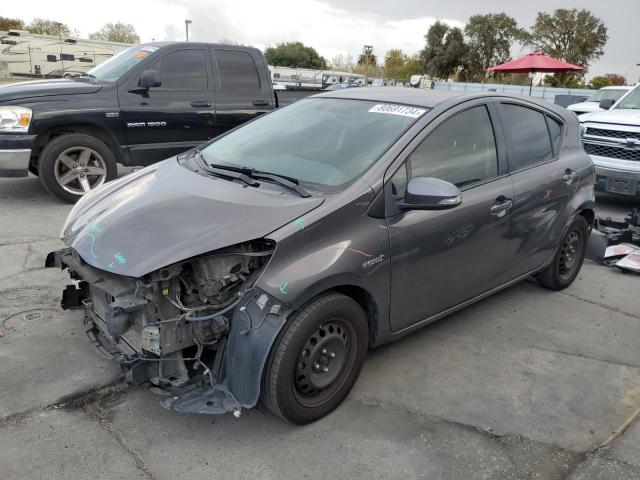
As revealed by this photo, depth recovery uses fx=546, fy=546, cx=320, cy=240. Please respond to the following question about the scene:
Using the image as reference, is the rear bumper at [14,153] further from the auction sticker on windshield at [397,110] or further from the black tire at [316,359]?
the black tire at [316,359]

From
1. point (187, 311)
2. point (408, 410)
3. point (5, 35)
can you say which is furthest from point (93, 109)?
point (5, 35)

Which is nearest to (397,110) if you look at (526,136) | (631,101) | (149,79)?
(526,136)

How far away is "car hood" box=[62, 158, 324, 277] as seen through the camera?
8.50ft

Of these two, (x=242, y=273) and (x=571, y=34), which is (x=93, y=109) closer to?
(x=242, y=273)

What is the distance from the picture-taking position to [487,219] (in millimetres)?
3568

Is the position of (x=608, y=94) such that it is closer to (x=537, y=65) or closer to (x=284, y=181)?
(x=537, y=65)

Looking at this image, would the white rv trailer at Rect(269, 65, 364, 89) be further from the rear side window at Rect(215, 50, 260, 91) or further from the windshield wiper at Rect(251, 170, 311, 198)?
the windshield wiper at Rect(251, 170, 311, 198)

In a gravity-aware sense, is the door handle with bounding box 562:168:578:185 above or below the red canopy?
below

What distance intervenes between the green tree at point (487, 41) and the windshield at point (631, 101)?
4799 cm

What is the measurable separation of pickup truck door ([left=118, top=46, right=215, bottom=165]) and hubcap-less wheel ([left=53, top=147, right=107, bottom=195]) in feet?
1.42

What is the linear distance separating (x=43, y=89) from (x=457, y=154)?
202 inches

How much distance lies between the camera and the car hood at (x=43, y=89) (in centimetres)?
614

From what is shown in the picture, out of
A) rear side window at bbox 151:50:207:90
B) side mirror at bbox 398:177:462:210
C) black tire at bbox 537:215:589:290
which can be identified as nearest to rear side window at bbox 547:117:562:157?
black tire at bbox 537:215:589:290

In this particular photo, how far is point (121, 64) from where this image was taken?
280 inches
